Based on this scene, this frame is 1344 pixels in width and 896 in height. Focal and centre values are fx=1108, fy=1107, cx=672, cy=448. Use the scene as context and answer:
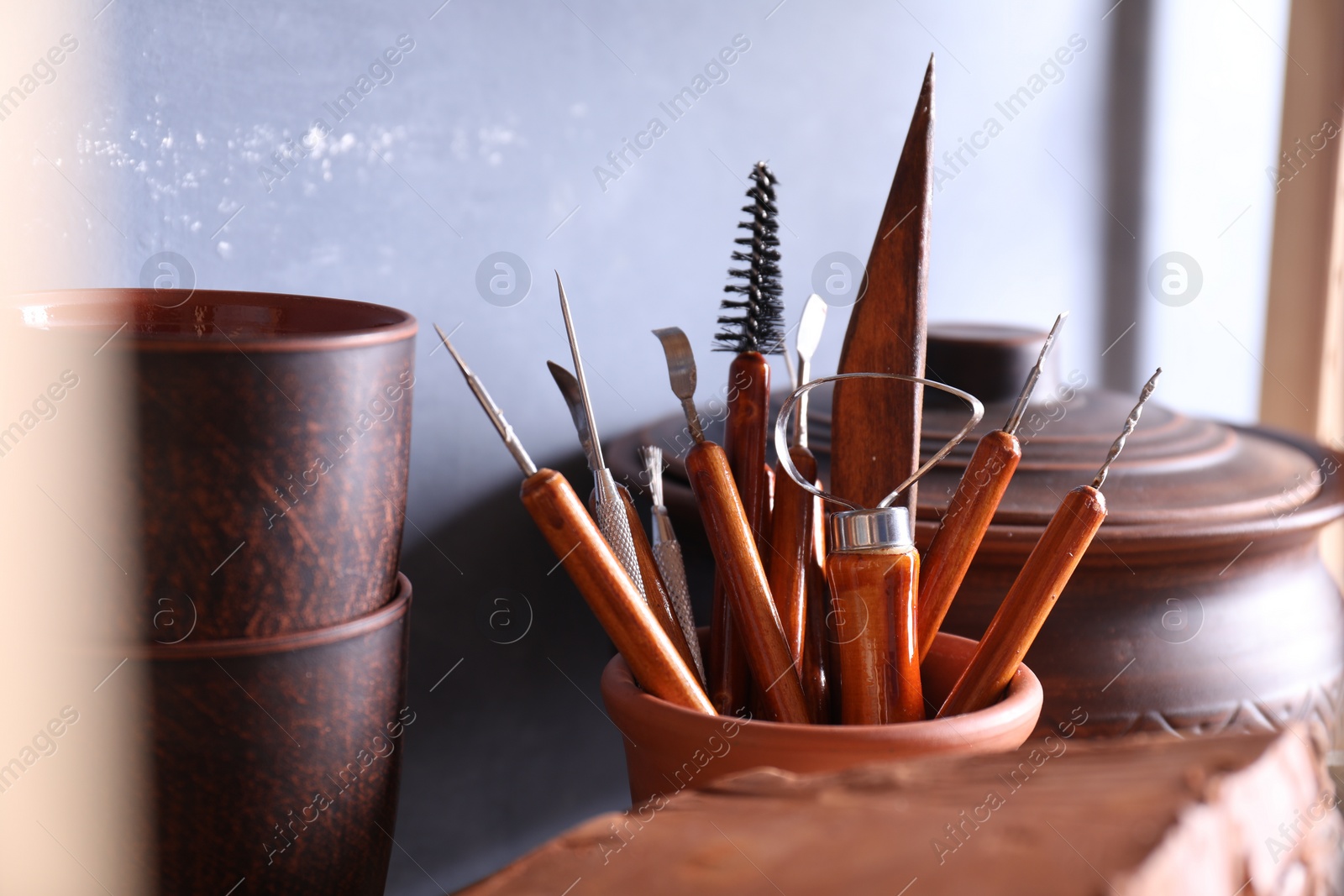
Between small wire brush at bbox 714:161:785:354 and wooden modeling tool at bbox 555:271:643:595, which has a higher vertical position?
small wire brush at bbox 714:161:785:354

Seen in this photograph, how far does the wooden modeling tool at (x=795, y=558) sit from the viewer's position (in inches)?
15.5

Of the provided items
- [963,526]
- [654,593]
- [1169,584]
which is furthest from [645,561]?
[1169,584]

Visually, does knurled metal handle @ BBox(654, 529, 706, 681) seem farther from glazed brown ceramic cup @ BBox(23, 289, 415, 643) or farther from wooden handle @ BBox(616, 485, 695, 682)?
glazed brown ceramic cup @ BBox(23, 289, 415, 643)

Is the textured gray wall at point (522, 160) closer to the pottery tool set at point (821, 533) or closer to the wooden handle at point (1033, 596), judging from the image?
the pottery tool set at point (821, 533)

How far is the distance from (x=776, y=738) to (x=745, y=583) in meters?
0.06

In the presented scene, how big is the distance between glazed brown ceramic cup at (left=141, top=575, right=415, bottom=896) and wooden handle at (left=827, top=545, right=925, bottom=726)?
0.14m

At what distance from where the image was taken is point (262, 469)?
12.0 inches

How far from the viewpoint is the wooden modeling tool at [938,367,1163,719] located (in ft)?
1.19

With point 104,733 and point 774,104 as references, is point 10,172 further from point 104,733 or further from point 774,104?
point 774,104

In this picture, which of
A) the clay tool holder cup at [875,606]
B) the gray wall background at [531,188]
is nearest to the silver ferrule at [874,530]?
the clay tool holder cup at [875,606]

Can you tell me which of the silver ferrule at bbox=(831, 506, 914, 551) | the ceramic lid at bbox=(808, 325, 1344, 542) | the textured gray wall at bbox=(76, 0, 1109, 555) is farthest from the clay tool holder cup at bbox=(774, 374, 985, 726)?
the textured gray wall at bbox=(76, 0, 1109, 555)

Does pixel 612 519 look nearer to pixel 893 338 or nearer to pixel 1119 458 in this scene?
pixel 893 338

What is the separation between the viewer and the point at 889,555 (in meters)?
0.34

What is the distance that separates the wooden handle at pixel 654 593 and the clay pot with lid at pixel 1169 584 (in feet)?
0.25
